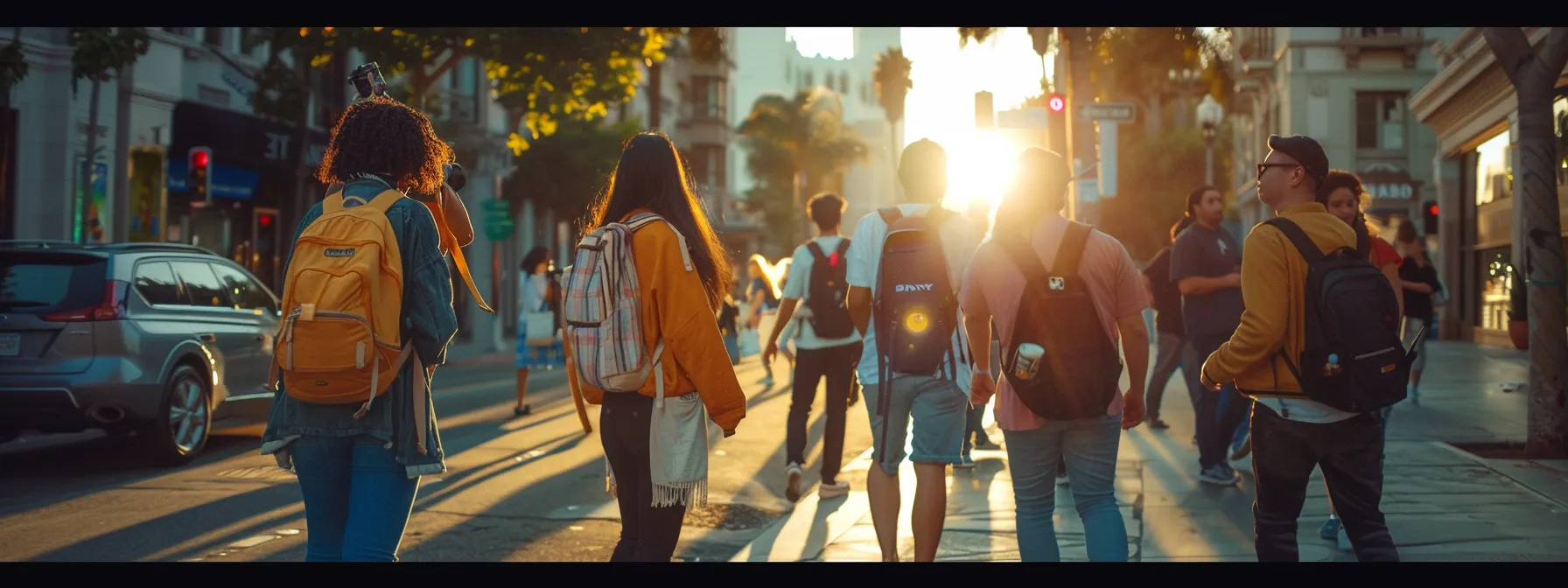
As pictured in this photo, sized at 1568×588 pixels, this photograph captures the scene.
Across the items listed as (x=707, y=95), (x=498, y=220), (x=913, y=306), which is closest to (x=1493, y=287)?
(x=498, y=220)

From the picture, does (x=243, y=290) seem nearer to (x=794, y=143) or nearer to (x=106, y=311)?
(x=106, y=311)

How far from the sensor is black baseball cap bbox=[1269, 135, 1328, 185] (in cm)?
492

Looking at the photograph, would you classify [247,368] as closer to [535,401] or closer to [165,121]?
[535,401]

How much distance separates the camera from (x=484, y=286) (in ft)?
124

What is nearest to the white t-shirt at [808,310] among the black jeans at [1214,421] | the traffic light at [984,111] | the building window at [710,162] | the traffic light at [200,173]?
the black jeans at [1214,421]

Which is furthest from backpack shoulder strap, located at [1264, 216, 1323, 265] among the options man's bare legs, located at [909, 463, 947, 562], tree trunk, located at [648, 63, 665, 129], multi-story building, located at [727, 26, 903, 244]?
multi-story building, located at [727, 26, 903, 244]

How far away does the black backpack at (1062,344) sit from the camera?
15.9 feet

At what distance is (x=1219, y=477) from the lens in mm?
8680

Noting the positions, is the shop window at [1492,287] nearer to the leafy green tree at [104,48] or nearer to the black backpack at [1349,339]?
the leafy green tree at [104,48]

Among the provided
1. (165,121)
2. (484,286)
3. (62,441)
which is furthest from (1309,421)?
(484,286)

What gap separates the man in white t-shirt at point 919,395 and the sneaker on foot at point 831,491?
2312 millimetres

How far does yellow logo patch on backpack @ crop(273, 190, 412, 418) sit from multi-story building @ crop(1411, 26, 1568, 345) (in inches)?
729

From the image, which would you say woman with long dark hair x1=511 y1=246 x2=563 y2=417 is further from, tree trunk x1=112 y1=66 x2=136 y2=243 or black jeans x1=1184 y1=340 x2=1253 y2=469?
tree trunk x1=112 y1=66 x2=136 y2=243

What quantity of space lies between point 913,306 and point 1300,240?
159 cm
